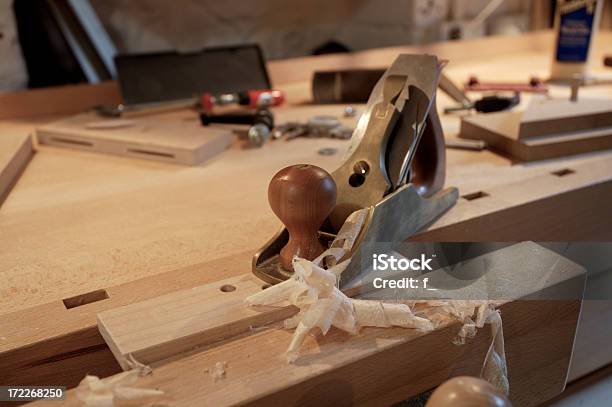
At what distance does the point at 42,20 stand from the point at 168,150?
2.70ft

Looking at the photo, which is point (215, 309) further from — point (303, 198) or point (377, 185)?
point (377, 185)

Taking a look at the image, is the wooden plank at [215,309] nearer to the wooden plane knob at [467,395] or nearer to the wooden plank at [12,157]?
the wooden plane knob at [467,395]

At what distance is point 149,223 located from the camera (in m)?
0.90

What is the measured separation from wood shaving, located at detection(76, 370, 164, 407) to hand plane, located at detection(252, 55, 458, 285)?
0.20m

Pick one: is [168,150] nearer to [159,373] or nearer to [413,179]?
[413,179]

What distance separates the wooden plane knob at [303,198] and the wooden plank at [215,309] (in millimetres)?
81

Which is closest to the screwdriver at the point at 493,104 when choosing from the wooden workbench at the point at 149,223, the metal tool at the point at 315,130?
the wooden workbench at the point at 149,223

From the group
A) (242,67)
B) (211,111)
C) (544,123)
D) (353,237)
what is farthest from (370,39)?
(353,237)

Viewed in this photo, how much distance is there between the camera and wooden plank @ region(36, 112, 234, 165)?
1.17m

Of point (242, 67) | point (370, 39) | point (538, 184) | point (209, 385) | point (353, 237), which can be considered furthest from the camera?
point (370, 39)

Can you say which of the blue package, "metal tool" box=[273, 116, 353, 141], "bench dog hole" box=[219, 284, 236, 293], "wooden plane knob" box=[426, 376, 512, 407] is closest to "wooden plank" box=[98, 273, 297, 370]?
"bench dog hole" box=[219, 284, 236, 293]

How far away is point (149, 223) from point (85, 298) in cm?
21

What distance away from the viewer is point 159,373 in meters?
0.56

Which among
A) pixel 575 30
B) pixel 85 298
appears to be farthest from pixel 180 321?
pixel 575 30
